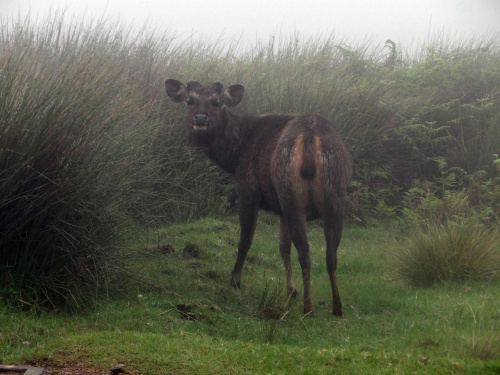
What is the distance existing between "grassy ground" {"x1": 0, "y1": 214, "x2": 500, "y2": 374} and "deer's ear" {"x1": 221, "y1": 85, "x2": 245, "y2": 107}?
212cm

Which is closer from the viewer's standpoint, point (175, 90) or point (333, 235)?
point (333, 235)

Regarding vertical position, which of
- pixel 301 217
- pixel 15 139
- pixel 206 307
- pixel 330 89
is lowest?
pixel 206 307

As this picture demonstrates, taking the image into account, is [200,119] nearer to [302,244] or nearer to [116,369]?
[302,244]

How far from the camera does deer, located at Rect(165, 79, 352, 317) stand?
6918mm

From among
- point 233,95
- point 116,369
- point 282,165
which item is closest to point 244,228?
point 282,165

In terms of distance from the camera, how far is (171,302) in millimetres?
6910

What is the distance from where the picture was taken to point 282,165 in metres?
7.10

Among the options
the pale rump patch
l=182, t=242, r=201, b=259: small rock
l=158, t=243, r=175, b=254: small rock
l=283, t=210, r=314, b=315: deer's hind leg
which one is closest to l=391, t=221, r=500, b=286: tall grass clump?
l=283, t=210, r=314, b=315: deer's hind leg

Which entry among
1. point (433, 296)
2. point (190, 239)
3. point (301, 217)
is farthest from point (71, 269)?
point (433, 296)

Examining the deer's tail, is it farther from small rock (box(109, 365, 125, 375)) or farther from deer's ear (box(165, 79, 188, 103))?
small rock (box(109, 365, 125, 375))

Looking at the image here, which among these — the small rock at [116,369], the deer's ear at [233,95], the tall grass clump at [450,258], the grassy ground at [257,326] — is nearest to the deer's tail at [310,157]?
the grassy ground at [257,326]

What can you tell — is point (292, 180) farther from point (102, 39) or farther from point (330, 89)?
point (102, 39)

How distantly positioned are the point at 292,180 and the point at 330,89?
7.10m

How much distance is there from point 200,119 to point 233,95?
1.08 m
